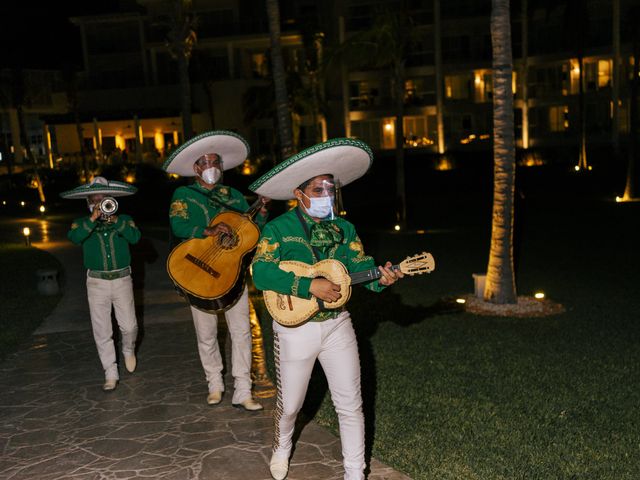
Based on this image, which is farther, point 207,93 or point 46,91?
point 46,91

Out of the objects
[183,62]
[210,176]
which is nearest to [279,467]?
[210,176]

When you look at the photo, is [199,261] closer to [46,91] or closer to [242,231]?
[242,231]

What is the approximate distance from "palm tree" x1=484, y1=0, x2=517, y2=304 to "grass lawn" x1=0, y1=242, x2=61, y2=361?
6.62 meters

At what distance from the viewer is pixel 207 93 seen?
50812mm

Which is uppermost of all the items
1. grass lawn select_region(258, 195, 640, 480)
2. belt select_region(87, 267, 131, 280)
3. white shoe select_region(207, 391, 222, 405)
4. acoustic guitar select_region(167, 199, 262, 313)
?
acoustic guitar select_region(167, 199, 262, 313)

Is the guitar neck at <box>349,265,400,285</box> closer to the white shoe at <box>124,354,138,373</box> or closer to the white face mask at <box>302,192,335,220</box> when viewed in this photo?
the white face mask at <box>302,192,335,220</box>

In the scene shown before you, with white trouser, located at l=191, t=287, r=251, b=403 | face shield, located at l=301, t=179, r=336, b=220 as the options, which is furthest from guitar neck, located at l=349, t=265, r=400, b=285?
white trouser, located at l=191, t=287, r=251, b=403

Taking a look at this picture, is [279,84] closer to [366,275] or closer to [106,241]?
[106,241]

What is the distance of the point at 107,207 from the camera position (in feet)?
23.7

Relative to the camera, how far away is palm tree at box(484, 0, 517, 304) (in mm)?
10648

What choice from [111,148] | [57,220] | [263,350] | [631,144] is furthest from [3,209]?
[263,350]

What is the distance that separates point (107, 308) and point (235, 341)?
5.32 feet

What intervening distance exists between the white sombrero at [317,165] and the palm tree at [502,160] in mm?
6224

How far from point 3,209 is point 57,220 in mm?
8166
